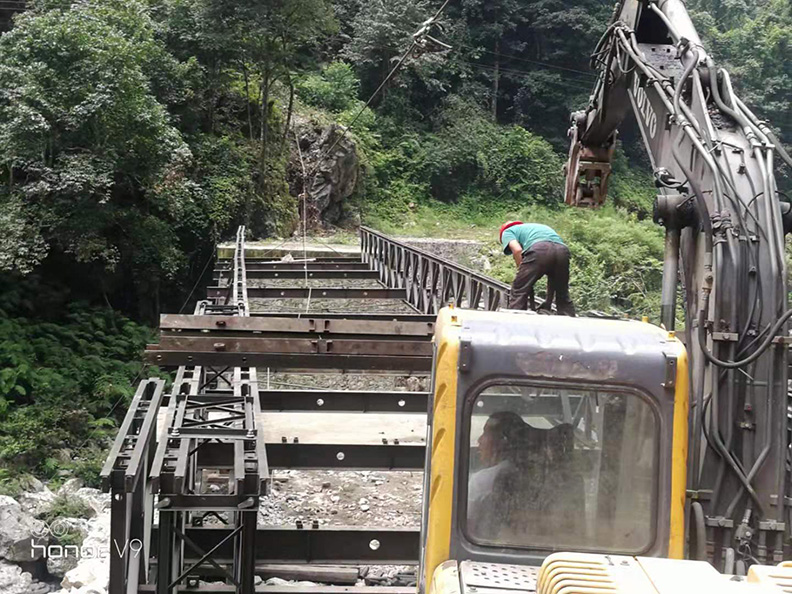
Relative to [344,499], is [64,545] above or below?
below

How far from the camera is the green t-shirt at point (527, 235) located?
6.56 m

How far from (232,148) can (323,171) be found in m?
4.35

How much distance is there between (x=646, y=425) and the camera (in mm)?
3426

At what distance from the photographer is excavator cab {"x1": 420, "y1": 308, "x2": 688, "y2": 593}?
339cm

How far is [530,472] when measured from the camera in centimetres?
344

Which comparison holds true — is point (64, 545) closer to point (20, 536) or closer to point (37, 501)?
point (20, 536)

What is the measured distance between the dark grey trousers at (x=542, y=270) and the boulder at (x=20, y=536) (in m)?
8.27

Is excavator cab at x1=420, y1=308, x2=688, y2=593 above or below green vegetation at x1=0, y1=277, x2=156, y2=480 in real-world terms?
above

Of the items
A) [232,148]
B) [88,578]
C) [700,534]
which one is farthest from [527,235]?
[232,148]

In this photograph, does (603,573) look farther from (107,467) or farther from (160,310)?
(160,310)

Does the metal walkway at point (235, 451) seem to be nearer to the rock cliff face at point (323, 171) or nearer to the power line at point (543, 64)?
the rock cliff face at point (323, 171)

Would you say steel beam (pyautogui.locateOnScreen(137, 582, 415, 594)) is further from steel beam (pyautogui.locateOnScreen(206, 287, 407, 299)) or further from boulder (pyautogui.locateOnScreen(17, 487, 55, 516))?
steel beam (pyautogui.locateOnScreen(206, 287, 407, 299))

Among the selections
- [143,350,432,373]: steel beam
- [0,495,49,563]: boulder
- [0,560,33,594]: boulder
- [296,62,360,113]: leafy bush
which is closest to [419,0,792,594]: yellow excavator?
[143,350,432,373]: steel beam

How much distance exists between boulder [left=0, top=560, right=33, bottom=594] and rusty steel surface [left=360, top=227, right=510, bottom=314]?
6.71 m
